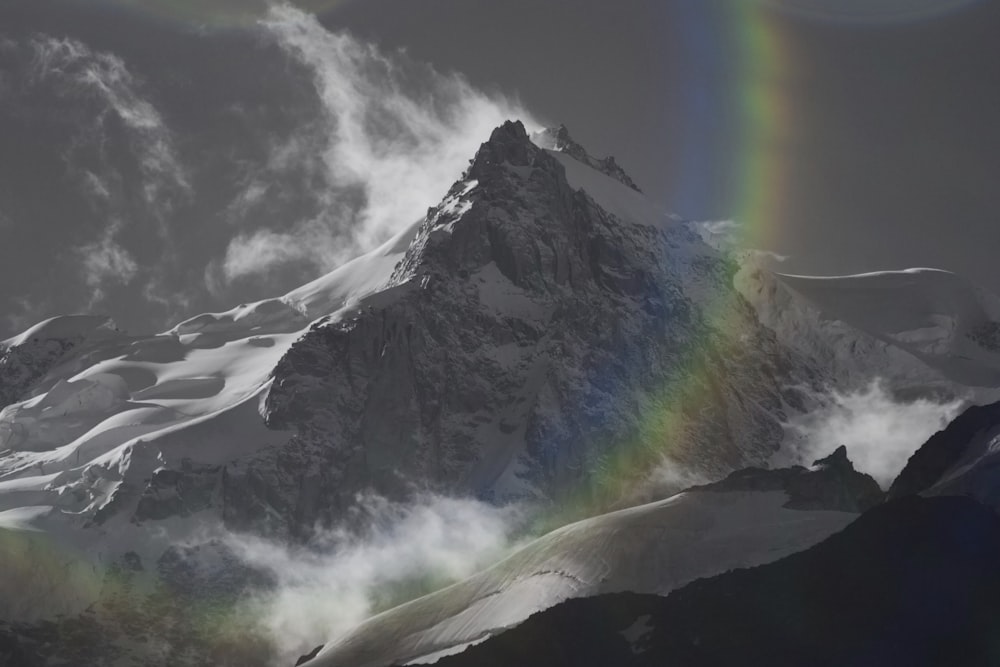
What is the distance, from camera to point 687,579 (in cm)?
4806

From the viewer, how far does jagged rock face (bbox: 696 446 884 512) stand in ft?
173

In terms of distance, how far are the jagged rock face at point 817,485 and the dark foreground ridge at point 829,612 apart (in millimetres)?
3375

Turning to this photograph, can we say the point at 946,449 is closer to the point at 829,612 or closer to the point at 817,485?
the point at 817,485

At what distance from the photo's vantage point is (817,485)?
5941 cm

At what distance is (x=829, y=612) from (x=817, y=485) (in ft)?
41.5

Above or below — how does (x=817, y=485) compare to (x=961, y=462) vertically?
above

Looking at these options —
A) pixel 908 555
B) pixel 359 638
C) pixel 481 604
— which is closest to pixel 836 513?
pixel 908 555

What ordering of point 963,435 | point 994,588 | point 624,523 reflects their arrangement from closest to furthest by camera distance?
point 994,588 → point 624,523 → point 963,435

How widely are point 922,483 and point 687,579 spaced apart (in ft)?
38.8

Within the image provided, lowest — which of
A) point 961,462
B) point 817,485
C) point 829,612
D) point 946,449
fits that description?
point 829,612

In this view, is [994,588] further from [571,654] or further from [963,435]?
[571,654]

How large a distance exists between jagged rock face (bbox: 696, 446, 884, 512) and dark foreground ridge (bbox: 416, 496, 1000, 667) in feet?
11.1

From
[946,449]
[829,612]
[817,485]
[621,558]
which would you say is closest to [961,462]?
[946,449]

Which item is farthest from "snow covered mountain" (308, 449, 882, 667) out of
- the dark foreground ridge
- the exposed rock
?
the exposed rock
